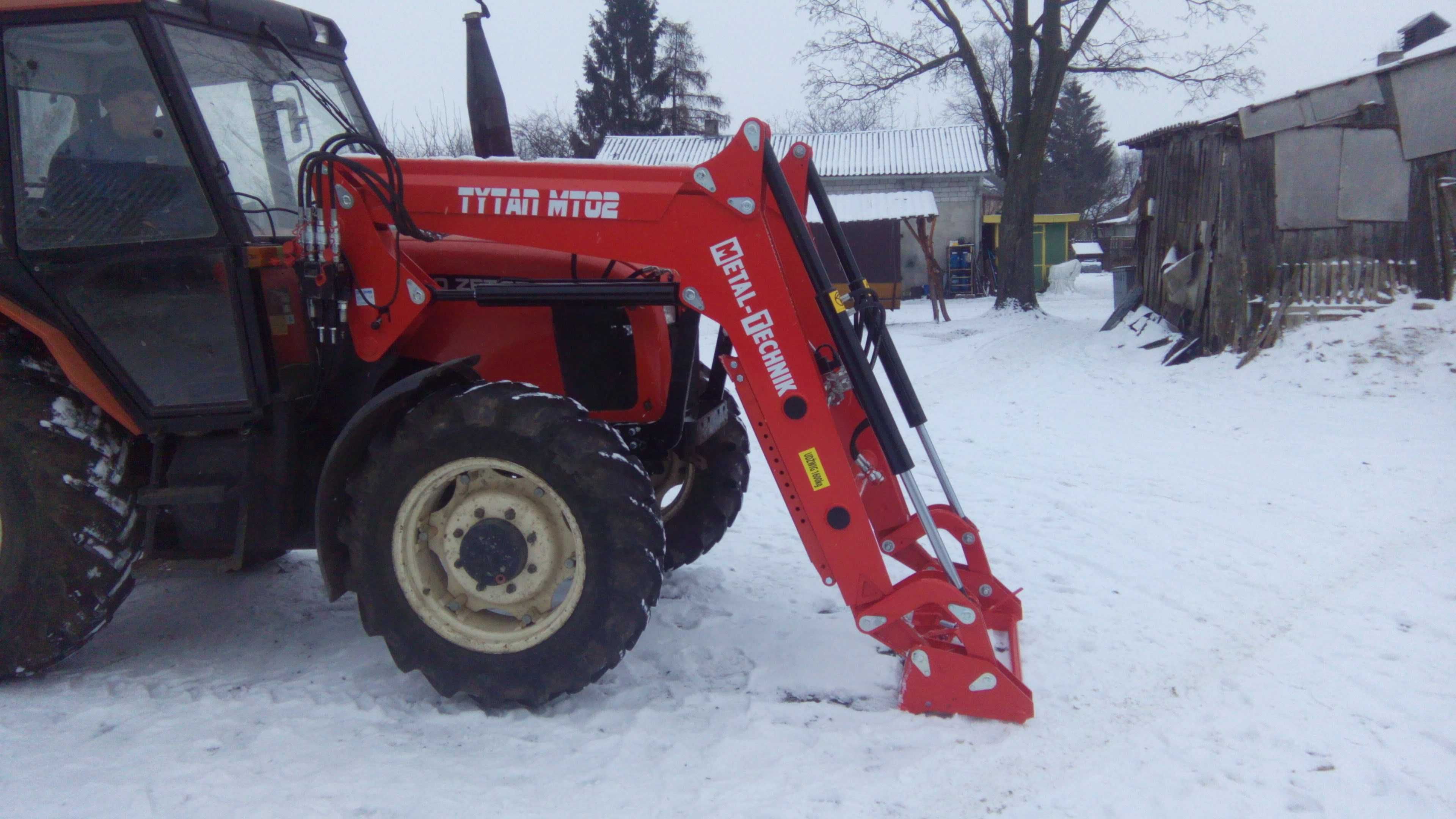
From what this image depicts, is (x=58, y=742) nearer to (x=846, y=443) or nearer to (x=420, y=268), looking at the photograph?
(x=420, y=268)

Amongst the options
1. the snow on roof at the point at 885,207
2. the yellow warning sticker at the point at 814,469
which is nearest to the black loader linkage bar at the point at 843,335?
the yellow warning sticker at the point at 814,469

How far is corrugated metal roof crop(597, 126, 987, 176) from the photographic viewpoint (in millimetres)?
27250

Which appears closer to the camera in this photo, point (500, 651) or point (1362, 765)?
point (1362, 765)

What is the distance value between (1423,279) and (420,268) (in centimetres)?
1110

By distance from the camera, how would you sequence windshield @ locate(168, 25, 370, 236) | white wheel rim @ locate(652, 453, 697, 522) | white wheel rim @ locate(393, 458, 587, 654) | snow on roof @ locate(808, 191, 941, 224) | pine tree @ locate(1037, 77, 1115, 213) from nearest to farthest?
white wheel rim @ locate(393, 458, 587, 654)
windshield @ locate(168, 25, 370, 236)
white wheel rim @ locate(652, 453, 697, 522)
snow on roof @ locate(808, 191, 941, 224)
pine tree @ locate(1037, 77, 1115, 213)

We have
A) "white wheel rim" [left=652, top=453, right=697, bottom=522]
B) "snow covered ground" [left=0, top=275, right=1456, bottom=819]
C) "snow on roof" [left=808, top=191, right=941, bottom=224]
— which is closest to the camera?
"snow covered ground" [left=0, top=275, right=1456, bottom=819]

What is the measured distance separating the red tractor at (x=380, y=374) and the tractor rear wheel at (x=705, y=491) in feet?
2.82

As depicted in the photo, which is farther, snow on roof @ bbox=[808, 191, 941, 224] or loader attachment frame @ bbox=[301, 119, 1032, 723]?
snow on roof @ bbox=[808, 191, 941, 224]

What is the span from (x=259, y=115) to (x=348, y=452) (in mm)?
1480

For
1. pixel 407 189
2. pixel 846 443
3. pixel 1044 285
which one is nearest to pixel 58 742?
pixel 407 189

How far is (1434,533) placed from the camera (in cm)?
535

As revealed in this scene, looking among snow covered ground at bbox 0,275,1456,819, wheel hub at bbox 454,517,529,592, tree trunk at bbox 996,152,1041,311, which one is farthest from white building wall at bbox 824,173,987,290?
wheel hub at bbox 454,517,529,592

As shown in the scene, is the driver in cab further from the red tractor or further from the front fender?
the front fender

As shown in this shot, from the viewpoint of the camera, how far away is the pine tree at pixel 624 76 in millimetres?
36406
